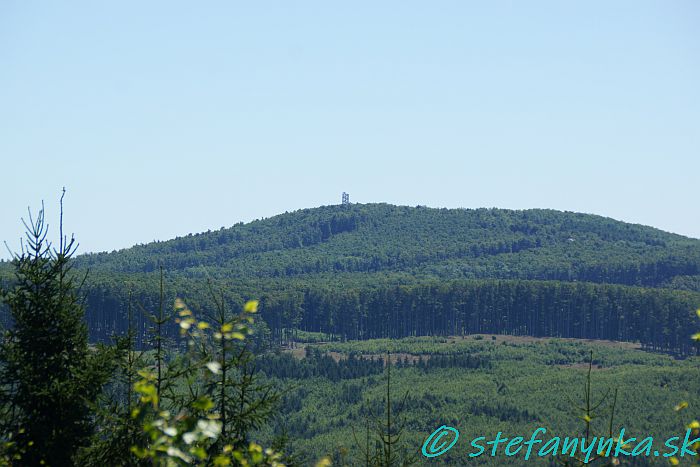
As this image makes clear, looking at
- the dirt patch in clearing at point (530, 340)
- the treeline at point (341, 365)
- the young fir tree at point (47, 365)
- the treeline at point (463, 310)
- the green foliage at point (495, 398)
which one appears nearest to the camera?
the young fir tree at point (47, 365)

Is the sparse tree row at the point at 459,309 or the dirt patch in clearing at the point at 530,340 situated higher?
the sparse tree row at the point at 459,309

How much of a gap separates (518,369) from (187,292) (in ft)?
196

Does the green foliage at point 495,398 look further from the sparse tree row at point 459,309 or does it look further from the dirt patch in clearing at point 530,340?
the sparse tree row at point 459,309

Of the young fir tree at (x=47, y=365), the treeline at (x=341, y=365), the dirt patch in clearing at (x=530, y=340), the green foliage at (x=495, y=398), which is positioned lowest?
the green foliage at (x=495, y=398)

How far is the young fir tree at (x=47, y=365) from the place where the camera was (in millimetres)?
13922

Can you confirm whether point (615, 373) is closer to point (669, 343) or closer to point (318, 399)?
point (318, 399)

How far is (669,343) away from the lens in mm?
123500

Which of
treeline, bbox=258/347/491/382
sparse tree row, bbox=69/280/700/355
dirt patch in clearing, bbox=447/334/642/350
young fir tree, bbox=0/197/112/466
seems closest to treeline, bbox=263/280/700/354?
sparse tree row, bbox=69/280/700/355

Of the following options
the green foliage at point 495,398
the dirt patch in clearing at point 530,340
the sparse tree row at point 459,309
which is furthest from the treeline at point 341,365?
the sparse tree row at point 459,309

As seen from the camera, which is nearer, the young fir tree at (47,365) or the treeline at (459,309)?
the young fir tree at (47,365)

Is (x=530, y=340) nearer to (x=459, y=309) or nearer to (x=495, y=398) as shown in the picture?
(x=459, y=309)

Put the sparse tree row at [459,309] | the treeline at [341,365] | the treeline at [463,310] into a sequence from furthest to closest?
the treeline at [463,310] → the sparse tree row at [459,309] → the treeline at [341,365]

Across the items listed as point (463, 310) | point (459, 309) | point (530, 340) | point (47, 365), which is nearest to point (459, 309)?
point (459, 309)

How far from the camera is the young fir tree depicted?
1392 centimetres
